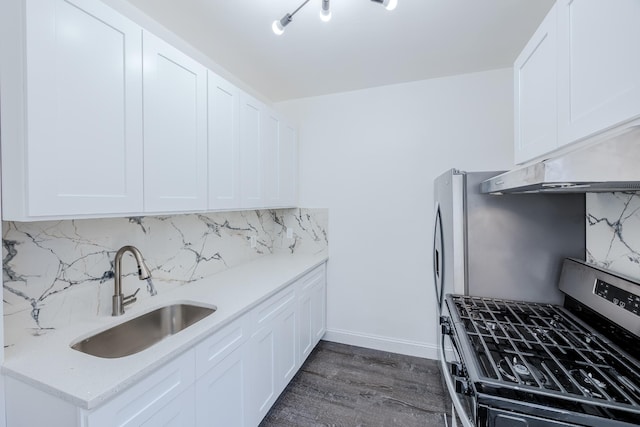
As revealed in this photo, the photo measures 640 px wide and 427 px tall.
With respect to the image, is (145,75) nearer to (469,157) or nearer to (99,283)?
(99,283)

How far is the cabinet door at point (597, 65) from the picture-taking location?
701mm

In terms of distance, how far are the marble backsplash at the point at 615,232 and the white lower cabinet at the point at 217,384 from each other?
177 cm

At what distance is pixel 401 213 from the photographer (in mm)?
2619

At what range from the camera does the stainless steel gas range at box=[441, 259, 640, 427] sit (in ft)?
2.50

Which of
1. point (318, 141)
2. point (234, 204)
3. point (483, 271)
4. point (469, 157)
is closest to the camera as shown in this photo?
point (483, 271)

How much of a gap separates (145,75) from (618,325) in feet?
7.43

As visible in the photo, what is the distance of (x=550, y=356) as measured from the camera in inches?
39.0

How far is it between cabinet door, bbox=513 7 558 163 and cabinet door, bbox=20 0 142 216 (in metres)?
1.77

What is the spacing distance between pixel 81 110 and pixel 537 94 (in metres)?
1.90

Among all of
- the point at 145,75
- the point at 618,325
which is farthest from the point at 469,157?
the point at 145,75

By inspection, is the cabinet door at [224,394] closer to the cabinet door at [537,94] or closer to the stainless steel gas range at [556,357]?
the stainless steel gas range at [556,357]

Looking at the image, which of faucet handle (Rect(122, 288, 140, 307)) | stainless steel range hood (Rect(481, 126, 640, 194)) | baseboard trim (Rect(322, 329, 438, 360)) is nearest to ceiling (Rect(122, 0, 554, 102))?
stainless steel range hood (Rect(481, 126, 640, 194))

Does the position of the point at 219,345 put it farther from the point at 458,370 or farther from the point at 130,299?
the point at 458,370

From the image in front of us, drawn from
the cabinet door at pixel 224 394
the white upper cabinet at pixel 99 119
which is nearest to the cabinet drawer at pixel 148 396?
the cabinet door at pixel 224 394
